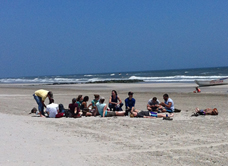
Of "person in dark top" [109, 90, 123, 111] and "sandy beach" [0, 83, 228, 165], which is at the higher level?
"person in dark top" [109, 90, 123, 111]

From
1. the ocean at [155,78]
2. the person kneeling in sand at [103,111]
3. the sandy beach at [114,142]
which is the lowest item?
the sandy beach at [114,142]

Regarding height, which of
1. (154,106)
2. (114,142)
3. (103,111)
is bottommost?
(114,142)

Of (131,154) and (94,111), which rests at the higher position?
(94,111)

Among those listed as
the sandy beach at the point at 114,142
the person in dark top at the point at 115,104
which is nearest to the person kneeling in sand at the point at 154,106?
the person in dark top at the point at 115,104

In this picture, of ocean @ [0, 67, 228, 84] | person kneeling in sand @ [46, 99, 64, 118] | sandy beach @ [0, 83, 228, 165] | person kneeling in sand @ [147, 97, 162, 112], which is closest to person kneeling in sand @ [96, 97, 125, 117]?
sandy beach @ [0, 83, 228, 165]

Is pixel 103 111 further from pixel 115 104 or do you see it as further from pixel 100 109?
pixel 115 104

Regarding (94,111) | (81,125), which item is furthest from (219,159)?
(94,111)

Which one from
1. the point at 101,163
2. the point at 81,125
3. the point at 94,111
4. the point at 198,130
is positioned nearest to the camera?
the point at 101,163

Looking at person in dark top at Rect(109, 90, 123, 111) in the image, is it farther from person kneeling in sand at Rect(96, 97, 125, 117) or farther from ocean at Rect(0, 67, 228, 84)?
ocean at Rect(0, 67, 228, 84)

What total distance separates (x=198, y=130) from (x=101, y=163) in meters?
4.31

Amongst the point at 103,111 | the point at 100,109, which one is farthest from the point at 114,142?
the point at 100,109

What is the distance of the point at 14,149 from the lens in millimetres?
6422

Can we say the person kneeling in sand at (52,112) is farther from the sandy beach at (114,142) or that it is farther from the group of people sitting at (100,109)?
the sandy beach at (114,142)

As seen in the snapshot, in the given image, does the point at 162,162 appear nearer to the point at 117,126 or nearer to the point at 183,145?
the point at 183,145
